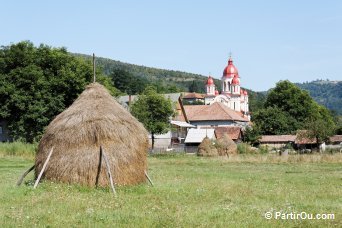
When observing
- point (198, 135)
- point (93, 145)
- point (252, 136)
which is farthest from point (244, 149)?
point (93, 145)

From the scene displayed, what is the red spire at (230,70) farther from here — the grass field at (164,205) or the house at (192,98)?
the grass field at (164,205)

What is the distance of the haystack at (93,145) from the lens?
774 inches

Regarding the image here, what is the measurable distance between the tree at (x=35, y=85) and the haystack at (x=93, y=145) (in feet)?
161

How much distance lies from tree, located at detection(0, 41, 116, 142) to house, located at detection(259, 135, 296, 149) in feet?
122

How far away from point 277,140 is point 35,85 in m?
45.5

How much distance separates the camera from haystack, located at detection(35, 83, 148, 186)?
774 inches

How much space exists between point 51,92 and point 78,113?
2026 inches

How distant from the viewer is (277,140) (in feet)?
313

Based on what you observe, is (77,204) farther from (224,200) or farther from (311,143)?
(311,143)

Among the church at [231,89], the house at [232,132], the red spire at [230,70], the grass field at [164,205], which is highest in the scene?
the red spire at [230,70]

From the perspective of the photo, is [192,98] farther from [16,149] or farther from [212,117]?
[16,149]

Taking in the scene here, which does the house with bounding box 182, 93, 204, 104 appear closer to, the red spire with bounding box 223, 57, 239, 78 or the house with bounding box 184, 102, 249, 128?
the red spire with bounding box 223, 57, 239, 78

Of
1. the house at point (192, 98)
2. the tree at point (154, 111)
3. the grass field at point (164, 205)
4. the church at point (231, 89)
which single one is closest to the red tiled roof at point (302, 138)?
the tree at point (154, 111)

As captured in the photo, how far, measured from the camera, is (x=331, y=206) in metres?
15.5
